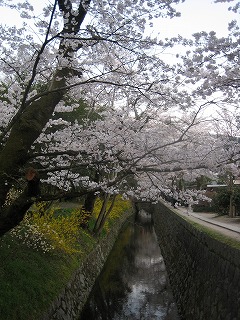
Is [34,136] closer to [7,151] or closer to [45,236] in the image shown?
[7,151]

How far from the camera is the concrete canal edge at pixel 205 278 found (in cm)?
669

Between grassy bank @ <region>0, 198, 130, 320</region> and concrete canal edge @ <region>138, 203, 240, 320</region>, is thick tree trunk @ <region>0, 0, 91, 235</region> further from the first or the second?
concrete canal edge @ <region>138, 203, 240, 320</region>

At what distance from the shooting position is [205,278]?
8695mm

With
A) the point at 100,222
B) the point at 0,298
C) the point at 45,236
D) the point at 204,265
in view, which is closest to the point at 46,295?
the point at 0,298

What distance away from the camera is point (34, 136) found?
541 centimetres

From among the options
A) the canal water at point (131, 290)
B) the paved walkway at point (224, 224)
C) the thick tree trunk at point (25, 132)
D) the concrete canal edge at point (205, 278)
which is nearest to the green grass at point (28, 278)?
the canal water at point (131, 290)

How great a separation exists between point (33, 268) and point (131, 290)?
4943 mm

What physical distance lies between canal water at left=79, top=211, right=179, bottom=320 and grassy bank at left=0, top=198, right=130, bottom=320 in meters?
1.42

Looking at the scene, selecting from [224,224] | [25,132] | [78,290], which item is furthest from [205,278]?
[224,224]

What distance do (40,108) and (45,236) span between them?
5.51 meters

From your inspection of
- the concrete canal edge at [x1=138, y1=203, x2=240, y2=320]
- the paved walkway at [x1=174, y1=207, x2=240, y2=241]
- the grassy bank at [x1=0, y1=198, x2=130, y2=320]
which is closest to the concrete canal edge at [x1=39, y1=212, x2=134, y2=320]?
the grassy bank at [x1=0, y1=198, x2=130, y2=320]

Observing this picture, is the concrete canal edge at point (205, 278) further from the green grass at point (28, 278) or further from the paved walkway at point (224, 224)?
the green grass at point (28, 278)

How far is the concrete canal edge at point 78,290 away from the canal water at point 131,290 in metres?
0.29

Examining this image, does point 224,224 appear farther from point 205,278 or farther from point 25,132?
point 25,132
